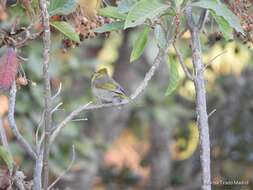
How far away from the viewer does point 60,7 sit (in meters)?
1.89

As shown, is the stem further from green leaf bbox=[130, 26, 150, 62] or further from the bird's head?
the bird's head

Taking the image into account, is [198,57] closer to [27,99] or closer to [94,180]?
[27,99]

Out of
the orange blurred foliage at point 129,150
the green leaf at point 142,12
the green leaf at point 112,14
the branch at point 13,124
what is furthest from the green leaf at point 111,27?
the orange blurred foliage at point 129,150

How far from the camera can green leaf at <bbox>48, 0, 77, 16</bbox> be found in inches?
74.1

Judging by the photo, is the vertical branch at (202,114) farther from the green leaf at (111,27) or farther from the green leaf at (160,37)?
the green leaf at (111,27)

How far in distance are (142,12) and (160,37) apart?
232 mm

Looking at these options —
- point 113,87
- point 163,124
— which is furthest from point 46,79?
point 163,124

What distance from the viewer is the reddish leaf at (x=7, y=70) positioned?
177 cm

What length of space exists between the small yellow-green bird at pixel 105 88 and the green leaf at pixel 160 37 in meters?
0.45

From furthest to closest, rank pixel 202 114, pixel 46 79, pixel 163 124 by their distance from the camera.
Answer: pixel 163 124
pixel 202 114
pixel 46 79

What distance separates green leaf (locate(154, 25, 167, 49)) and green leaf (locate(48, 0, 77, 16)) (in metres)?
0.25

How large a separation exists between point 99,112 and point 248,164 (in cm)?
119

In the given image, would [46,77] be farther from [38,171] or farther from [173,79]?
[173,79]

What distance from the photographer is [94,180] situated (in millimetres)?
5230
